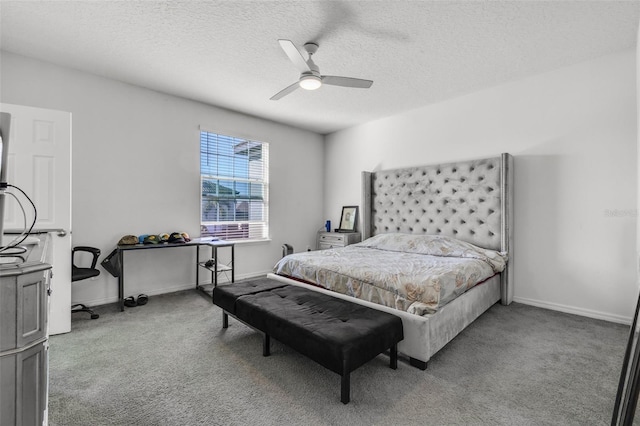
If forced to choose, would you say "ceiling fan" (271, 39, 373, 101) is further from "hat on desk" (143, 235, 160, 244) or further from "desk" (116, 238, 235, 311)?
"hat on desk" (143, 235, 160, 244)

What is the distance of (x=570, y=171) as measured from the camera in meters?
3.17

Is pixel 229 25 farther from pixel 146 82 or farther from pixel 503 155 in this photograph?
pixel 503 155

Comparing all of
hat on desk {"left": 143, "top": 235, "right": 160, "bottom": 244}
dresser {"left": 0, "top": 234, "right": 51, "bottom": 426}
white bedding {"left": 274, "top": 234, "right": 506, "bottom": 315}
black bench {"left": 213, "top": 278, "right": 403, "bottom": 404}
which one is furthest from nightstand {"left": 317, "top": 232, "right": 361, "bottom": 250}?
dresser {"left": 0, "top": 234, "right": 51, "bottom": 426}

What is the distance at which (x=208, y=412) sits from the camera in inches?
64.6

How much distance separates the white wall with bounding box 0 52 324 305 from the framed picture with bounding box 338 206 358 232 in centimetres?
161

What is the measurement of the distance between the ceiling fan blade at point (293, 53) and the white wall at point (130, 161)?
2428 millimetres

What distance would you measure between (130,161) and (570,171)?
5176 mm

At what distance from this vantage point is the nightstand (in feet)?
16.4

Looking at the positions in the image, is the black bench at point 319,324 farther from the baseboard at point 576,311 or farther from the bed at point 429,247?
the baseboard at point 576,311

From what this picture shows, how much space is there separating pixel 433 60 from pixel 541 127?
1518 mm

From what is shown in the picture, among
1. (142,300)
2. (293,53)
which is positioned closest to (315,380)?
(293,53)

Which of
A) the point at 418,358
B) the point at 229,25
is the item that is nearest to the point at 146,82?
the point at 229,25

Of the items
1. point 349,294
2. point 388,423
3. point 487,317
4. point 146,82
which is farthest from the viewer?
point 146,82

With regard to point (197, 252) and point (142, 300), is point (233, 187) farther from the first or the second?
point (142, 300)
